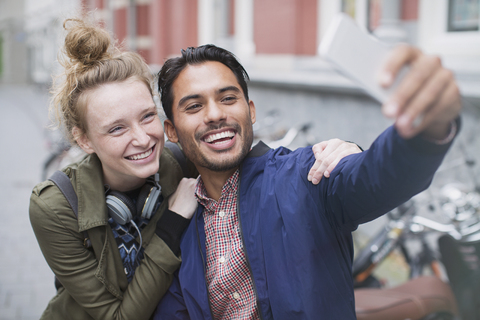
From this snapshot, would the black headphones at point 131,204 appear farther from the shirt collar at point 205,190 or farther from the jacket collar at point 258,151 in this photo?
the jacket collar at point 258,151

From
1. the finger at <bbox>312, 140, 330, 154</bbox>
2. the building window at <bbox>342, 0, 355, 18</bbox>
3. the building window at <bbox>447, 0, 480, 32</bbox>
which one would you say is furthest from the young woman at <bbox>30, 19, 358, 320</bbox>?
the building window at <bbox>342, 0, 355, 18</bbox>

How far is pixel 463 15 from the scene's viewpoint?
5.00 meters

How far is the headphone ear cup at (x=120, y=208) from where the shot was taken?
197cm

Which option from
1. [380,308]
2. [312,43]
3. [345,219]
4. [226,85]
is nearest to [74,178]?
[226,85]

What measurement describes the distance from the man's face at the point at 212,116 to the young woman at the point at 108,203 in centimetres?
17

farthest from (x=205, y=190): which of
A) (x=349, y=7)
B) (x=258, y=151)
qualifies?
(x=349, y=7)

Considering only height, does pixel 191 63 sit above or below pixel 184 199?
above

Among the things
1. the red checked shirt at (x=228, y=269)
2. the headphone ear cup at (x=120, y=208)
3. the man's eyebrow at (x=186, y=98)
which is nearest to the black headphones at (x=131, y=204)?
the headphone ear cup at (x=120, y=208)

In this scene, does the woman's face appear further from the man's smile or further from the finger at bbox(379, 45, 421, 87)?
the finger at bbox(379, 45, 421, 87)

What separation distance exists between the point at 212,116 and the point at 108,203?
1.94 ft

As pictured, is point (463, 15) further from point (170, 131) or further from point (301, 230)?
point (301, 230)

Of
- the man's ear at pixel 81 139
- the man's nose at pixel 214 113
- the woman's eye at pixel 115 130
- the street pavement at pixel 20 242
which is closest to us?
the man's nose at pixel 214 113

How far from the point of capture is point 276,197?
1.63m

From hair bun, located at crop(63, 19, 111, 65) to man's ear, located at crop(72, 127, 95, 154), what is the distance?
11.6 inches
